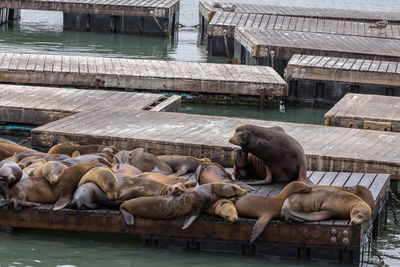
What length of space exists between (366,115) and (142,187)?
4.54 meters

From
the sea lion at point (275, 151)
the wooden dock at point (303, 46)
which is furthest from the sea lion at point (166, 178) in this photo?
the wooden dock at point (303, 46)

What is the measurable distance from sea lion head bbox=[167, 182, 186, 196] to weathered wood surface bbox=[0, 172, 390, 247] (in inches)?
8.3

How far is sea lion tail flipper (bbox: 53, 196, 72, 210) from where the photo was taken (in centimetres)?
708

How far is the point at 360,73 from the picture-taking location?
1380 centimetres

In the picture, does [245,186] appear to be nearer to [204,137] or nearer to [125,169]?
[125,169]

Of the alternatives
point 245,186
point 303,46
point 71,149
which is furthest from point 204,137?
point 303,46

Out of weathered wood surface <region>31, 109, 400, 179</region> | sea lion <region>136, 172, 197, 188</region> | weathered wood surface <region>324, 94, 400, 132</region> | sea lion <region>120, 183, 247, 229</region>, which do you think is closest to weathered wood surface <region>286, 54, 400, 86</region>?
weathered wood surface <region>324, 94, 400, 132</region>

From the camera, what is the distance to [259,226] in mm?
6730

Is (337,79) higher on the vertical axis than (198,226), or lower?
lower

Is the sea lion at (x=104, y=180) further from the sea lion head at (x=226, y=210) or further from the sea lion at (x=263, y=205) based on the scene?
the sea lion at (x=263, y=205)

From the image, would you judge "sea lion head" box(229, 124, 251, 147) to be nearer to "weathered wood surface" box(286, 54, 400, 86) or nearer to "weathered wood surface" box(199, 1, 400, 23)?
"weathered wood surface" box(286, 54, 400, 86)

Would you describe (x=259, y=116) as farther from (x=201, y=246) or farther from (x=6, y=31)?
(x=6, y=31)

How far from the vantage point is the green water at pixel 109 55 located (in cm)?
683

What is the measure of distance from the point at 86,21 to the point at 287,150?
53.0 feet
